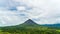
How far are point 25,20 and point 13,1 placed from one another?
14.9 inches

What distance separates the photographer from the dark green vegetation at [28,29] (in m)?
1.68

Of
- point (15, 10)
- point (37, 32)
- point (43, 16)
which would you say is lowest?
point (37, 32)

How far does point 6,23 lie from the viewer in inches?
64.9

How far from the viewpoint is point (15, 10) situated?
167cm

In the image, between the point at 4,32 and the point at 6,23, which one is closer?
the point at 6,23

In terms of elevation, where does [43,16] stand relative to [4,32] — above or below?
above

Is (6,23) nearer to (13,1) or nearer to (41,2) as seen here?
(13,1)

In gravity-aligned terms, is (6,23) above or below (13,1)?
below

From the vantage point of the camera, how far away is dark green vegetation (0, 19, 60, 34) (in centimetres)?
168

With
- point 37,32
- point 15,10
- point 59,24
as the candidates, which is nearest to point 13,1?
point 15,10

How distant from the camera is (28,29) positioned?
5.61 feet

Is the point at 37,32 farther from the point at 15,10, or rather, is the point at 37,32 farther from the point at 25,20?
the point at 15,10

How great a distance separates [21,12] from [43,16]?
14.9 inches

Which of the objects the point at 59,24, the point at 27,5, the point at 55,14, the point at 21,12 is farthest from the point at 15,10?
the point at 59,24
